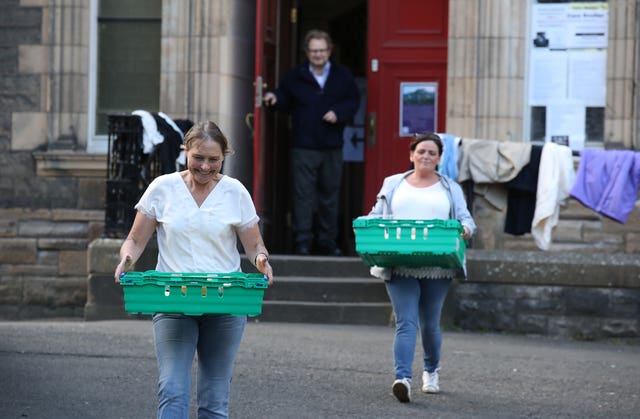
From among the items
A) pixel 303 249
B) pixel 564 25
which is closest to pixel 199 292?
pixel 303 249

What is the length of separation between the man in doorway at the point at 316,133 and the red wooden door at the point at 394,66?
59 centimetres

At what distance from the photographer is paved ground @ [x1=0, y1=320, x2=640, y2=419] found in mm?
8344

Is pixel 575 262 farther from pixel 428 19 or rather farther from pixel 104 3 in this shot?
pixel 104 3

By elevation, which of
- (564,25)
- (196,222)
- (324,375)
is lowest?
(324,375)

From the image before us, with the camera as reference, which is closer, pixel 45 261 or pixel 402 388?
pixel 402 388

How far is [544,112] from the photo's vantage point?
13445 mm

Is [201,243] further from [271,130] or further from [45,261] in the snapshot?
[45,261]

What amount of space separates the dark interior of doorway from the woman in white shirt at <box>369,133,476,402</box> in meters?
7.95

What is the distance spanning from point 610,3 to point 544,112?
1201 millimetres

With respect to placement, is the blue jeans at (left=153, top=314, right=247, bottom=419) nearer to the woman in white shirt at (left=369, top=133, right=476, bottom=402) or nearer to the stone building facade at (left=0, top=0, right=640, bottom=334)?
the woman in white shirt at (left=369, top=133, right=476, bottom=402)

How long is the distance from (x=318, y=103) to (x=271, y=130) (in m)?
1.00

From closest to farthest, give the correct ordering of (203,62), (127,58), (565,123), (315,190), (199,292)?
(199,292) < (565,123) < (315,190) < (203,62) < (127,58)

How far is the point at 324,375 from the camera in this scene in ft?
31.3

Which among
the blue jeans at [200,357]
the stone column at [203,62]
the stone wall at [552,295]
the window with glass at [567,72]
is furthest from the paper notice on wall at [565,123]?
the blue jeans at [200,357]
